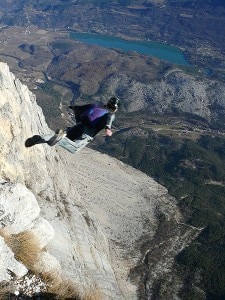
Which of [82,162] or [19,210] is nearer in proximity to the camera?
[19,210]

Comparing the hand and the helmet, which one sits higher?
the helmet

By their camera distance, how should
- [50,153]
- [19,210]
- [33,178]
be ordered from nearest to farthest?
[19,210]
[33,178]
[50,153]

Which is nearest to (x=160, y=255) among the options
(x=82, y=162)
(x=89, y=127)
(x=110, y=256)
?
(x=110, y=256)

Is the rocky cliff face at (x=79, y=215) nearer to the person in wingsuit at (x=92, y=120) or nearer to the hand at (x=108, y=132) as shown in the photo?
the person in wingsuit at (x=92, y=120)

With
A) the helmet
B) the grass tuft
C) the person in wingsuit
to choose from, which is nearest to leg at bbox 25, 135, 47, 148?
the person in wingsuit

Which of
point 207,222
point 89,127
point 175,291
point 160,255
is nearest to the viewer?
point 89,127

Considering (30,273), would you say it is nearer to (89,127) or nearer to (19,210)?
(19,210)

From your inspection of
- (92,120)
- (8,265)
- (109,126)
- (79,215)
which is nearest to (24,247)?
(8,265)

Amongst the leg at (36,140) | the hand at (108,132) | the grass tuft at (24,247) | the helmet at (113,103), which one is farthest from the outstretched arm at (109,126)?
the grass tuft at (24,247)

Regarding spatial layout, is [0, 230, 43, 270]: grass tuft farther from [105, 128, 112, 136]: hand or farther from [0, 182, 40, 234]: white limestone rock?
[105, 128, 112, 136]: hand
